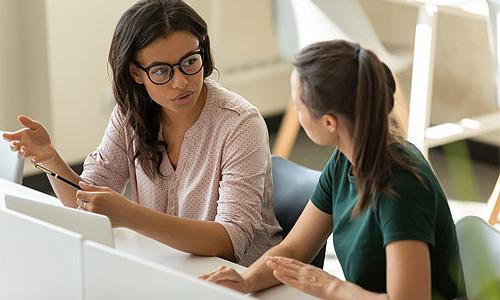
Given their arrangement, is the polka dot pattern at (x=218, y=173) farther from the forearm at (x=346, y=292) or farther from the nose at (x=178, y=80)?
the forearm at (x=346, y=292)

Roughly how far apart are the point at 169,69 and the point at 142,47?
75 mm

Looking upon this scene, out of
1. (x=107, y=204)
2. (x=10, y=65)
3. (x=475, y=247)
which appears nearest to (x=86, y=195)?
(x=107, y=204)

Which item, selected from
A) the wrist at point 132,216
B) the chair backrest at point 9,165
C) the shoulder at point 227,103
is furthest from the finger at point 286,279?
the chair backrest at point 9,165

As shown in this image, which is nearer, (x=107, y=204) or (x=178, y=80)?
(x=107, y=204)

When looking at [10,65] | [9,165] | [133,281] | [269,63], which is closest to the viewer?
[133,281]

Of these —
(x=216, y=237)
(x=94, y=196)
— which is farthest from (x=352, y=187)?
(x=94, y=196)

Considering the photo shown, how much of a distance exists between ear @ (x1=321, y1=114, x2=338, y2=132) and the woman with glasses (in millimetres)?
399

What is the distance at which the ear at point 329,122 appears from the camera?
5.40 feet

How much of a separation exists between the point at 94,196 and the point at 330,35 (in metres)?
1.95

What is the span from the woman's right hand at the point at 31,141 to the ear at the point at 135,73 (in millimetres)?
225

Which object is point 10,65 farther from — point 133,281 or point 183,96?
point 133,281

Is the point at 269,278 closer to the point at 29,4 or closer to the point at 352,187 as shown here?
the point at 352,187

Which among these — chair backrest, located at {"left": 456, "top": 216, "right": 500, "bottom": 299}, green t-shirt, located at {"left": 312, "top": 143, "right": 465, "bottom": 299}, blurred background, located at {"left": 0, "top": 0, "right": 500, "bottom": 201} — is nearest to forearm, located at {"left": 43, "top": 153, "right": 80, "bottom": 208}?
green t-shirt, located at {"left": 312, "top": 143, "right": 465, "bottom": 299}

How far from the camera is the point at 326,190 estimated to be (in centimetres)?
183
